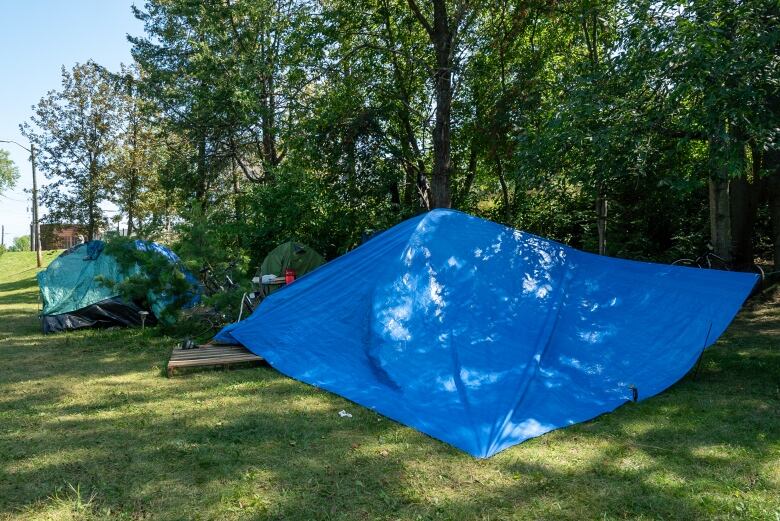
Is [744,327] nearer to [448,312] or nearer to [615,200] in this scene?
[615,200]

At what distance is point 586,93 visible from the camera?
688 cm

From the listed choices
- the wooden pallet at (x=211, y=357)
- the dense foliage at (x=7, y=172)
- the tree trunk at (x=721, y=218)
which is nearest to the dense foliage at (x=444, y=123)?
the tree trunk at (x=721, y=218)

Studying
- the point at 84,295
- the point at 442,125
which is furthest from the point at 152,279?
the point at 442,125

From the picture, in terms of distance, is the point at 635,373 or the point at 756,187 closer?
the point at 635,373

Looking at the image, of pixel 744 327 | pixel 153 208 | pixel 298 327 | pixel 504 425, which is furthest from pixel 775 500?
pixel 153 208

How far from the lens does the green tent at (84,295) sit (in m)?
9.37

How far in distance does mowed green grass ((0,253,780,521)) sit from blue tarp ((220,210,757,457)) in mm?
289

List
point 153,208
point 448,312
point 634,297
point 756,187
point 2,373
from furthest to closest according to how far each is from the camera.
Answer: point 153,208
point 756,187
point 2,373
point 634,297
point 448,312

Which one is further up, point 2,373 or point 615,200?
point 615,200

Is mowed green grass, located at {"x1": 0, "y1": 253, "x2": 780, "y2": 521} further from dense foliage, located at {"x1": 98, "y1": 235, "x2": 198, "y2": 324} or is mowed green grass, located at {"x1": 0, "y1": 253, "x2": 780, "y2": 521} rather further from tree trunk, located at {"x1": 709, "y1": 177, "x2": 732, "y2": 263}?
tree trunk, located at {"x1": 709, "y1": 177, "x2": 732, "y2": 263}

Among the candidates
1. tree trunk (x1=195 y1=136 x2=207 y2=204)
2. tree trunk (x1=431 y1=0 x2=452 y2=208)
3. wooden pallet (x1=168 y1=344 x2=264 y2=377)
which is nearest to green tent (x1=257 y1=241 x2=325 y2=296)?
tree trunk (x1=431 y1=0 x2=452 y2=208)

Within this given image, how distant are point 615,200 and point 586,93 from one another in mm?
5927

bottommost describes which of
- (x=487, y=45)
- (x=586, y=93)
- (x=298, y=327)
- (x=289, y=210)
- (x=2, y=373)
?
(x=2, y=373)

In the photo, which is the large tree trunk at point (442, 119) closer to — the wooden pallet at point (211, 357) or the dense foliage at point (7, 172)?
the wooden pallet at point (211, 357)
